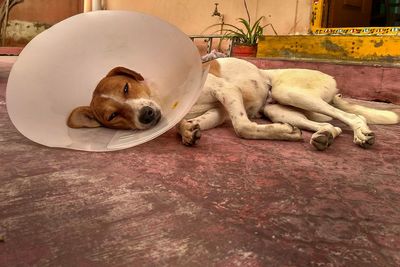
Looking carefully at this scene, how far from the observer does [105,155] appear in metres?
1.95

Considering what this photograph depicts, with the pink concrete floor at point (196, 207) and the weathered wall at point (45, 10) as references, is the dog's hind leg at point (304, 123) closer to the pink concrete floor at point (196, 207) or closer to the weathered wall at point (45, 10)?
the pink concrete floor at point (196, 207)

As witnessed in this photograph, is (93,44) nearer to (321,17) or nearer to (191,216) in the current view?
(191,216)

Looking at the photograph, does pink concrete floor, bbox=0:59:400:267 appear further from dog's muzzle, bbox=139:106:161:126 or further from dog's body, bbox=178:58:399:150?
dog's body, bbox=178:58:399:150

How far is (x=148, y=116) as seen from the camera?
221 centimetres

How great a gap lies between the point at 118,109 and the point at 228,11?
5.72 metres

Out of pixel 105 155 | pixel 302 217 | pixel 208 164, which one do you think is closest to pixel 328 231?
pixel 302 217

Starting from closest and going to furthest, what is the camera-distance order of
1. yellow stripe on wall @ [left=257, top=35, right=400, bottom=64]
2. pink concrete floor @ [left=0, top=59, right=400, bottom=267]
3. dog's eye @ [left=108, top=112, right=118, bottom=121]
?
pink concrete floor @ [left=0, top=59, right=400, bottom=267], dog's eye @ [left=108, top=112, right=118, bottom=121], yellow stripe on wall @ [left=257, top=35, right=400, bottom=64]

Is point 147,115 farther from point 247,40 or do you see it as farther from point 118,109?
point 247,40

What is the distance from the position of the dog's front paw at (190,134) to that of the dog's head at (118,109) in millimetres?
199

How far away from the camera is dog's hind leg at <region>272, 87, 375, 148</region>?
236 centimetres

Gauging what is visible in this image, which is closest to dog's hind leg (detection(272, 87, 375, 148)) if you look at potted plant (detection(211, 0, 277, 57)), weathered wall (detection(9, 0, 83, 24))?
potted plant (detection(211, 0, 277, 57))

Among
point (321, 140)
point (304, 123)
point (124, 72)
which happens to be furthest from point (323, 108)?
point (124, 72)

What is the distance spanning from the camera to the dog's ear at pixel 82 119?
2262 millimetres

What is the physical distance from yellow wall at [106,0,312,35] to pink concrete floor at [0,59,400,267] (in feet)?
15.0
